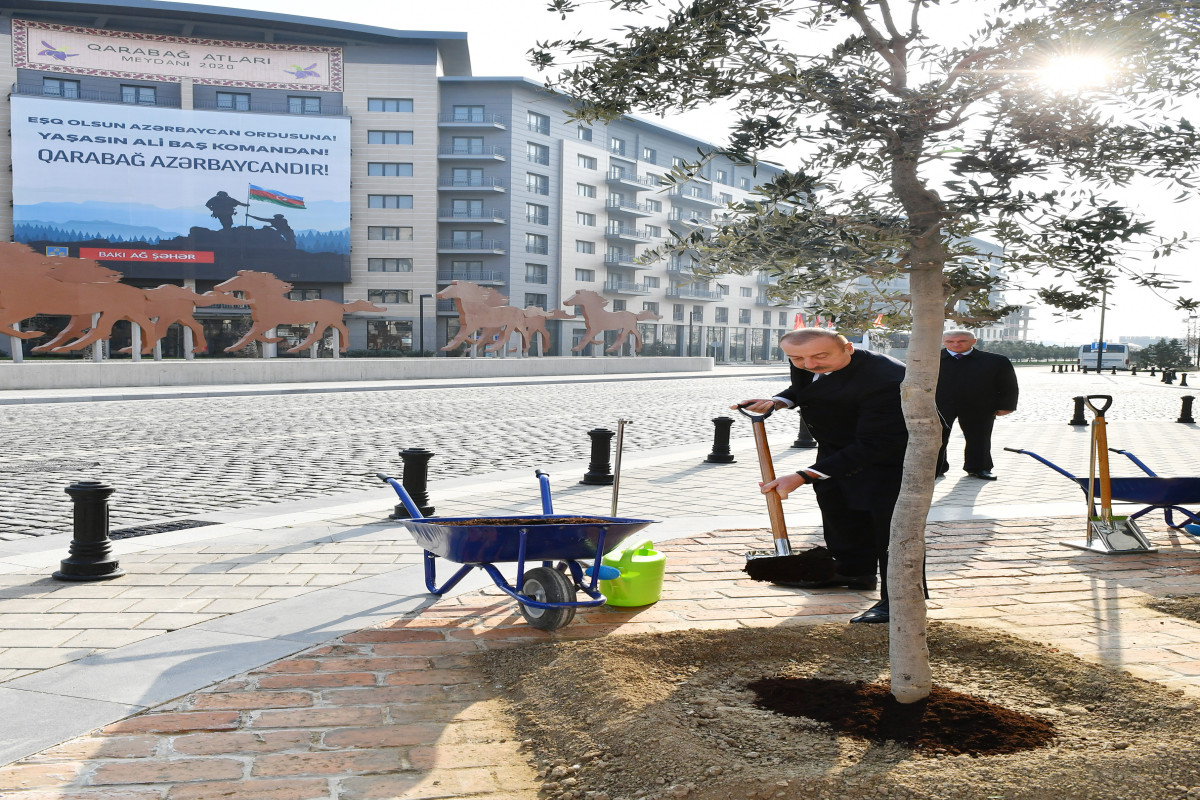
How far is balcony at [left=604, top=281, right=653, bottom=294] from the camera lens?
77.0m

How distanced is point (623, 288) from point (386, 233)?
20.7 m

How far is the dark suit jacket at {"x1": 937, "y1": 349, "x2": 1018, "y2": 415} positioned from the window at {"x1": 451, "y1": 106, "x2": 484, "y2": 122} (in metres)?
61.4

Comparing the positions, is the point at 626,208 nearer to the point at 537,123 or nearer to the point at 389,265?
the point at 537,123

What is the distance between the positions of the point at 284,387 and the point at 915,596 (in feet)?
73.4

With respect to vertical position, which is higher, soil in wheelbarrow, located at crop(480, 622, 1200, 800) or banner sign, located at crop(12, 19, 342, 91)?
banner sign, located at crop(12, 19, 342, 91)

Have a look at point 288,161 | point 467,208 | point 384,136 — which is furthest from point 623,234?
point 288,161

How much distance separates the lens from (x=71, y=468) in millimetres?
9727

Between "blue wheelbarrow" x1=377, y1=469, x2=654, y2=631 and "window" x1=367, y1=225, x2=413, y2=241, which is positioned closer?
"blue wheelbarrow" x1=377, y1=469, x2=654, y2=631

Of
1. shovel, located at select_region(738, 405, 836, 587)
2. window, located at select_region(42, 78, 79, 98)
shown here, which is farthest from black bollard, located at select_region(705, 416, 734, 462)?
window, located at select_region(42, 78, 79, 98)

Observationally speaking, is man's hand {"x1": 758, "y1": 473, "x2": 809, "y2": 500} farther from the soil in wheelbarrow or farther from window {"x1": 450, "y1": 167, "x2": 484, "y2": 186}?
window {"x1": 450, "y1": 167, "x2": 484, "y2": 186}

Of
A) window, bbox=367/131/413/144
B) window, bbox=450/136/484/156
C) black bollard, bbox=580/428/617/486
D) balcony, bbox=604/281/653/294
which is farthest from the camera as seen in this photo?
balcony, bbox=604/281/653/294

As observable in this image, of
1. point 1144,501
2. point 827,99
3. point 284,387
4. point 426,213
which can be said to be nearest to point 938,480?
point 1144,501

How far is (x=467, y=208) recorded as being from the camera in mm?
67812

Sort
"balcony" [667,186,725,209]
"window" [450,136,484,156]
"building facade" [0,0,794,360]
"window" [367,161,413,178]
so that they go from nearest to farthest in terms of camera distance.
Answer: "building facade" [0,0,794,360] → "window" [367,161,413,178] → "window" [450,136,484,156] → "balcony" [667,186,725,209]
